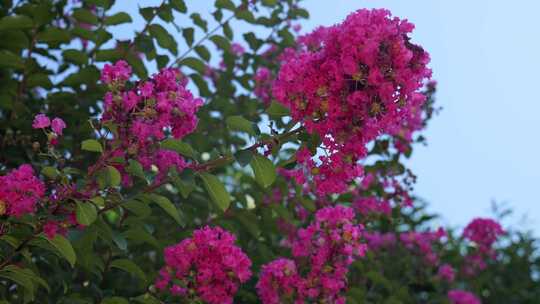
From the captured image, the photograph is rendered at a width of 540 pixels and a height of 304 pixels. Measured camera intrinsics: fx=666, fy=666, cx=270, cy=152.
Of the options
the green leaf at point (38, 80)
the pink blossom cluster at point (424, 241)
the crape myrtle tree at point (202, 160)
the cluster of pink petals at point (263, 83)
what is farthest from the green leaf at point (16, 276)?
the pink blossom cluster at point (424, 241)

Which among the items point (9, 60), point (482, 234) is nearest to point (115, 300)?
point (9, 60)

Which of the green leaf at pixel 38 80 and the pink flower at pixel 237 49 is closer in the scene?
the green leaf at pixel 38 80

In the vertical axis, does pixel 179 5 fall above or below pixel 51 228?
above

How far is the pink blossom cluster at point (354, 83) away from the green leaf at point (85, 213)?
0.66m

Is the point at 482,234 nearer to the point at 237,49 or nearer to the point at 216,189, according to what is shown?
the point at 237,49

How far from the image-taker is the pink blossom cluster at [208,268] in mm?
2293

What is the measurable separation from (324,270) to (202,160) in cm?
77

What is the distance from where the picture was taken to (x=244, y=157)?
208 centimetres

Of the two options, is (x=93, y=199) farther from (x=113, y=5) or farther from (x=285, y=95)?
(x=113, y=5)

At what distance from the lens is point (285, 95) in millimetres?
2082

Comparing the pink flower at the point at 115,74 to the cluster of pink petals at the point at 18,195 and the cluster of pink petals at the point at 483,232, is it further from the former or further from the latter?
the cluster of pink petals at the point at 483,232

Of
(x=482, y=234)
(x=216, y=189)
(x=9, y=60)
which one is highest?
(x=482, y=234)

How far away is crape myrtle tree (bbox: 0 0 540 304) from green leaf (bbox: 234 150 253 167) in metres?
0.01

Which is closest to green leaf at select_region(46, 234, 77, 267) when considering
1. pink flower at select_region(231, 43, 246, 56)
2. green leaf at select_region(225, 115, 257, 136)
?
green leaf at select_region(225, 115, 257, 136)
